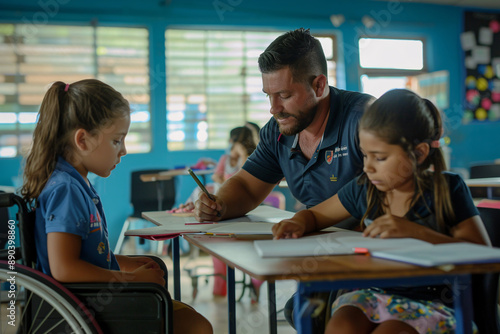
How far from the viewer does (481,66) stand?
6.48m

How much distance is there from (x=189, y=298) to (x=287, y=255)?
2617 millimetres

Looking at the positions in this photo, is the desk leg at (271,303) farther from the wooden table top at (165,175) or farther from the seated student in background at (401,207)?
the wooden table top at (165,175)

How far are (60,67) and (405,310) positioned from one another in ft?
15.9

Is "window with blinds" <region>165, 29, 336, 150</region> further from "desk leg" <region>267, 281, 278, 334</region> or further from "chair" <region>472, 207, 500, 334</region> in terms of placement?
"chair" <region>472, 207, 500, 334</region>

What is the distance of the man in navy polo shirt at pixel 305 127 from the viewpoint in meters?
1.66

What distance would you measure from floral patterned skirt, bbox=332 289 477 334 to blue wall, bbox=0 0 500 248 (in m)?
4.23

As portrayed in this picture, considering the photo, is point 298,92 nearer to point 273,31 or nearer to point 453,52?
point 273,31

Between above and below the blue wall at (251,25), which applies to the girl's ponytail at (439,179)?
below

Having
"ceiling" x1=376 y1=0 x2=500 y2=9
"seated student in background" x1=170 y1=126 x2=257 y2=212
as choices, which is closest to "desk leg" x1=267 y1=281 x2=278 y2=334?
"seated student in background" x1=170 y1=126 x2=257 y2=212

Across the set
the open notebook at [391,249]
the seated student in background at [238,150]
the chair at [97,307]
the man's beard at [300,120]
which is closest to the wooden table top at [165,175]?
the seated student in background at [238,150]

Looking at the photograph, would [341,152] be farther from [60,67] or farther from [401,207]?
[60,67]

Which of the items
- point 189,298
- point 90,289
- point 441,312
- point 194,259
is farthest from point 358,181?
point 194,259

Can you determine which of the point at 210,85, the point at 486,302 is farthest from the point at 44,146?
the point at 210,85

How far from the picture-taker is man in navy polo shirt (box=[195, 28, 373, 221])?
1.66m
